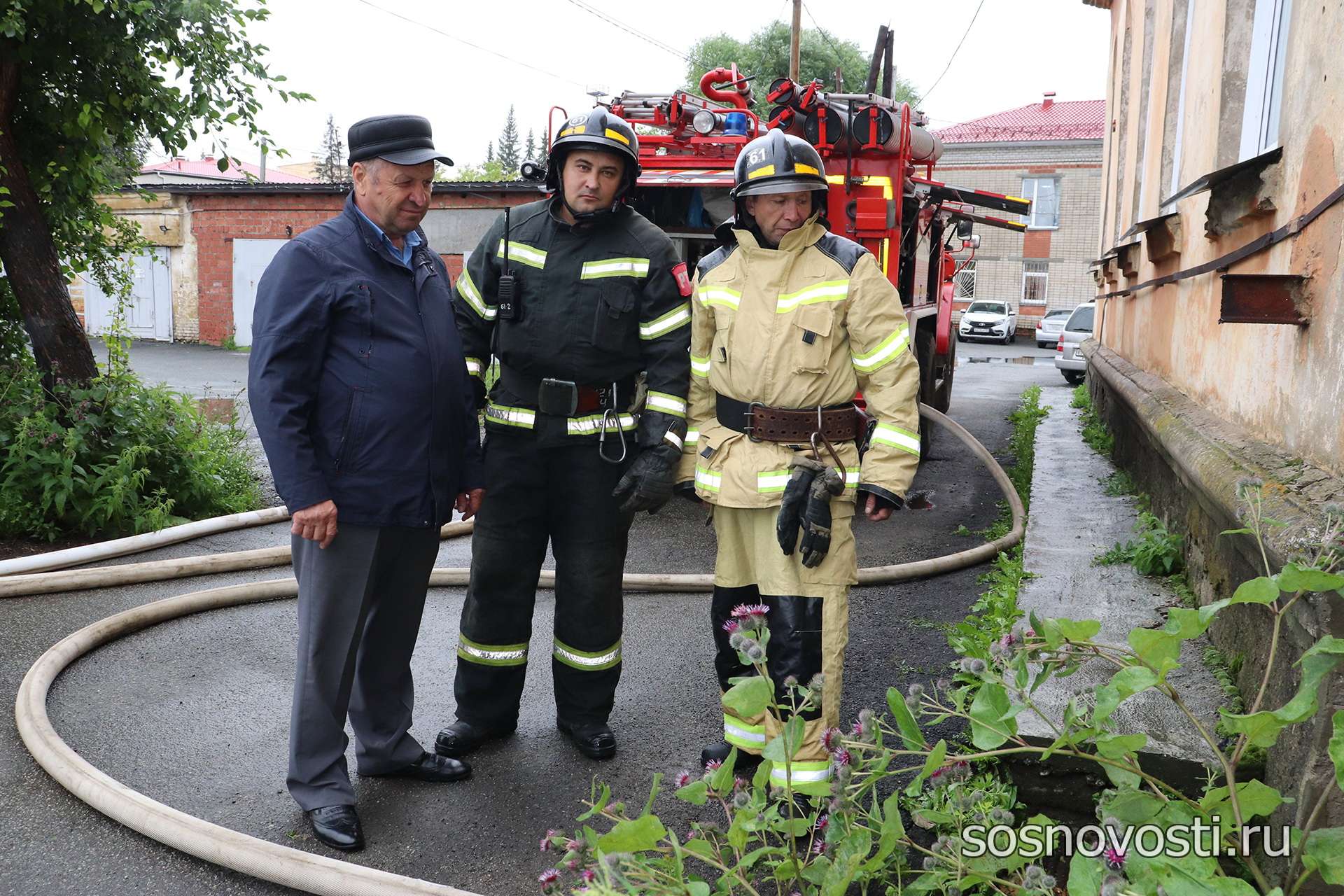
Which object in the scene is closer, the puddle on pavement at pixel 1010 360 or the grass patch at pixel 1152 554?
the grass patch at pixel 1152 554

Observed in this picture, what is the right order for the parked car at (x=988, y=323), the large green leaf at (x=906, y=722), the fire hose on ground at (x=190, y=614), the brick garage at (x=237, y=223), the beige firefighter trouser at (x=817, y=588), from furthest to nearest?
the parked car at (x=988, y=323) < the brick garage at (x=237, y=223) < the beige firefighter trouser at (x=817, y=588) < the fire hose on ground at (x=190, y=614) < the large green leaf at (x=906, y=722)

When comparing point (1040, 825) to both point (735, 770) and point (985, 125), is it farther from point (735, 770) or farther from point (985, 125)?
point (985, 125)

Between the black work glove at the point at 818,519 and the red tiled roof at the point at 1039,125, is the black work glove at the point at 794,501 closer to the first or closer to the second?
the black work glove at the point at 818,519

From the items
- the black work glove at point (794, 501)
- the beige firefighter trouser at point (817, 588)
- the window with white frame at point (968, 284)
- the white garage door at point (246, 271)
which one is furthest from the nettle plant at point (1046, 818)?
the window with white frame at point (968, 284)

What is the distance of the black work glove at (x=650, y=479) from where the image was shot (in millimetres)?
3506

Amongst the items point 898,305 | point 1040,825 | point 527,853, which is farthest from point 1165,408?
point 527,853

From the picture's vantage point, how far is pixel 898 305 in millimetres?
3316

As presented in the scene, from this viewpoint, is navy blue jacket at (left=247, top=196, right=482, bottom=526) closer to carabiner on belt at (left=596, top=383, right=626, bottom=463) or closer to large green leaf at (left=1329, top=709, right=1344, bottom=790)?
carabiner on belt at (left=596, top=383, right=626, bottom=463)

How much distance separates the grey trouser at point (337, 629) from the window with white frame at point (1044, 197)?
1416 inches

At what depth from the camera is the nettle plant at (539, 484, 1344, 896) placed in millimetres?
1928

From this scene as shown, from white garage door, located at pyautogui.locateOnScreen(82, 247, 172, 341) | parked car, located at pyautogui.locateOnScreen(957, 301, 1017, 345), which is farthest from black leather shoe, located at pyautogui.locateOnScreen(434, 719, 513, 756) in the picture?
parked car, located at pyautogui.locateOnScreen(957, 301, 1017, 345)

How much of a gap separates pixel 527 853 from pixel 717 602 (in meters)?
1.00

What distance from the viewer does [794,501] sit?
3.23 metres

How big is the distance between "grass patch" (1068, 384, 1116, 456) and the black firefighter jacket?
16.5ft
